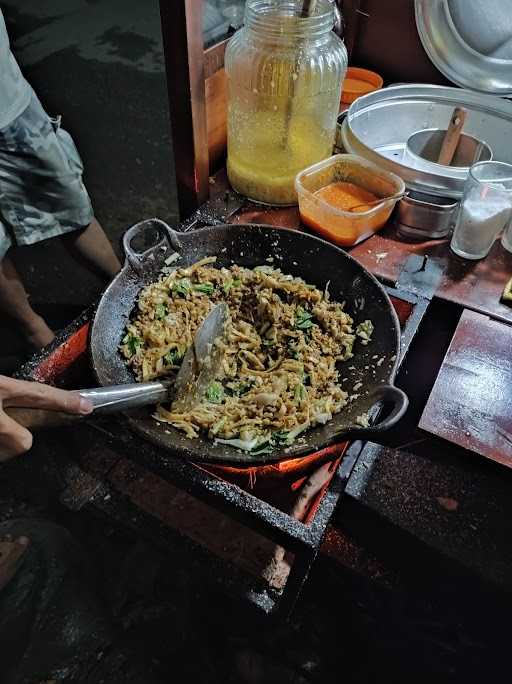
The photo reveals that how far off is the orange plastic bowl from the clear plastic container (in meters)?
0.68

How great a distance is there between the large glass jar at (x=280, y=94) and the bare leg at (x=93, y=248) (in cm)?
121

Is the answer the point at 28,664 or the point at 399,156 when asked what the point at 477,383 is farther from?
the point at 28,664

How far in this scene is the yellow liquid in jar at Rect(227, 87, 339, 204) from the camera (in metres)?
2.13

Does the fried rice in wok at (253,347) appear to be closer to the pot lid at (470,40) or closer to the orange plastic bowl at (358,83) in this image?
the orange plastic bowl at (358,83)

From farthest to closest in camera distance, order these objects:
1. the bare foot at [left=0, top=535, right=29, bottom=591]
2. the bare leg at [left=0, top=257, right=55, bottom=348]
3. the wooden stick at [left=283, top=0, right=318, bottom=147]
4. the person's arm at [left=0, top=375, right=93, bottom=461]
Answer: the bare leg at [left=0, top=257, right=55, bottom=348]
the bare foot at [left=0, top=535, right=29, bottom=591]
the wooden stick at [left=283, top=0, right=318, bottom=147]
the person's arm at [left=0, top=375, right=93, bottom=461]

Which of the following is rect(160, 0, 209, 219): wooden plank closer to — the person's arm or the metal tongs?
the metal tongs

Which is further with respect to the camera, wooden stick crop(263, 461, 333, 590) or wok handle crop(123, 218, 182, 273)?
wok handle crop(123, 218, 182, 273)

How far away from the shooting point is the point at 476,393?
1.64m

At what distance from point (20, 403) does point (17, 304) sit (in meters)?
2.03

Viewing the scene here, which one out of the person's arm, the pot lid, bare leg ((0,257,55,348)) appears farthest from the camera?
bare leg ((0,257,55,348))

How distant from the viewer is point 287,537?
1.38 m

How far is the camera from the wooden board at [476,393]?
4.99 feet

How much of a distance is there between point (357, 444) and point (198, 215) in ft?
3.82

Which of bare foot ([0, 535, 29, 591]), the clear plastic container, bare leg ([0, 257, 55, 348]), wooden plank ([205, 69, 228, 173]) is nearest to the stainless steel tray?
the clear plastic container
